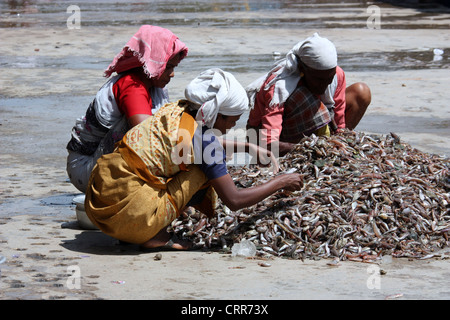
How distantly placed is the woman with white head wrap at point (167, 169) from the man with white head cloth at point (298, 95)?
3.43 ft

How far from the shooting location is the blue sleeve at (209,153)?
12.8 ft

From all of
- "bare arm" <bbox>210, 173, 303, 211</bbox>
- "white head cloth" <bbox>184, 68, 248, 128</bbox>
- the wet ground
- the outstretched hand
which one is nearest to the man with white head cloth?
the outstretched hand

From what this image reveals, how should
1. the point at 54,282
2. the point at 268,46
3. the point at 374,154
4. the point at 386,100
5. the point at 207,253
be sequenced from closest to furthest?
the point at 54,282 → the point at 207,253 → the point at 374,154 → the point at 386,100 → the point at 268,46

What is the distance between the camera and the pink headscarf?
177 inches

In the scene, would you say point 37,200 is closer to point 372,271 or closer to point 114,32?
point 372,271

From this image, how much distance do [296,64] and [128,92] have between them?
49.6 inches

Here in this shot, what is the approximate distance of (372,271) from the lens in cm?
382

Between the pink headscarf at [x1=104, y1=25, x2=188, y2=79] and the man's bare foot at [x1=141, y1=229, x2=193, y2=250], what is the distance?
1006 millimetres

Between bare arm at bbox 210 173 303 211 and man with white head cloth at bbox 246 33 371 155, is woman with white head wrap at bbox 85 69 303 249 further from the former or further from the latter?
man with white head cloth at bbox 246 33 371 155

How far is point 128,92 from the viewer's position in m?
4.48

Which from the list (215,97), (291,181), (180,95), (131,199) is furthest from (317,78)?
(180,95)

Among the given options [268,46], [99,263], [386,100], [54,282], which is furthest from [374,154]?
[268,46]

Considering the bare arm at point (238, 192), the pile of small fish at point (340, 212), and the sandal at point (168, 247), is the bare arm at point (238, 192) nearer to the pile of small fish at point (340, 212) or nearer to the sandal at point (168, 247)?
the pile of small fish at point (340, 212)
